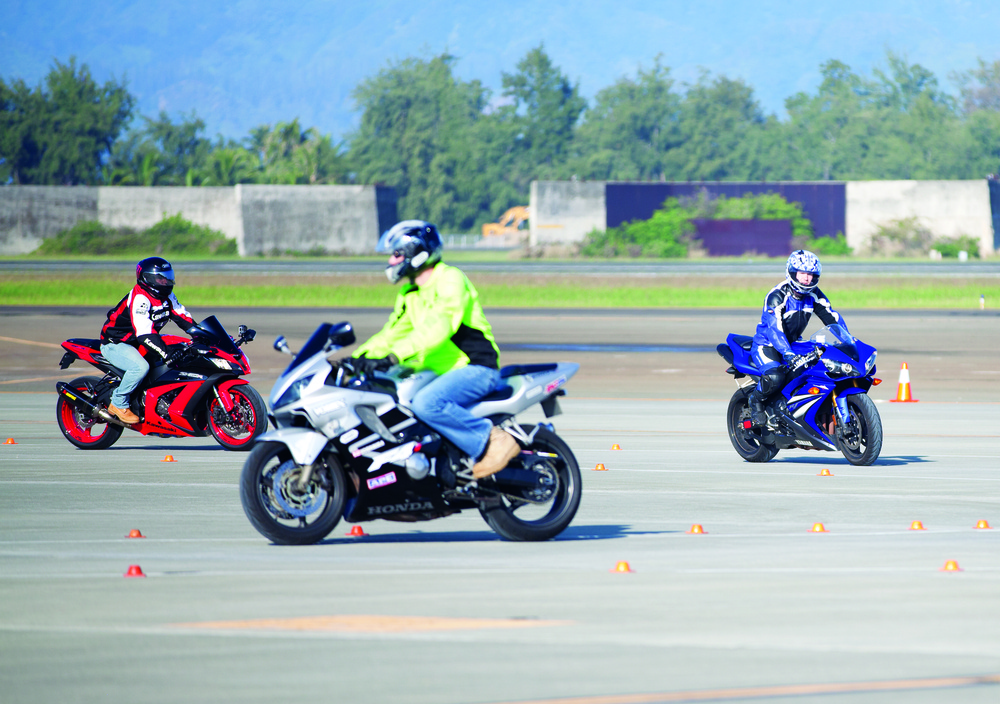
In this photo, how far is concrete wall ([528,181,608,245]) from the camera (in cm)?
8331

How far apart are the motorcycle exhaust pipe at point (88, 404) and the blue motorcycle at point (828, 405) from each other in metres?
6.38

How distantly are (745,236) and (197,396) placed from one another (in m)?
68.0

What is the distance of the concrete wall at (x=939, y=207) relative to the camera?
80.2m

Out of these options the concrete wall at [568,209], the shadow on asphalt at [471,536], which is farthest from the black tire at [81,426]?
the concrete wall at [568,209]

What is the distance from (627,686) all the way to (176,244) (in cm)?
8379

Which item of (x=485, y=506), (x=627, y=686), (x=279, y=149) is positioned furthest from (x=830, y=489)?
(x=279, y=149)

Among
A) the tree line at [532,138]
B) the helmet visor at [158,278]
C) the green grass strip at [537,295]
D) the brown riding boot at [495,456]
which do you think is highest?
the tree line at [532,138]

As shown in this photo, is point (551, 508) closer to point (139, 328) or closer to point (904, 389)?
point (139, 328)

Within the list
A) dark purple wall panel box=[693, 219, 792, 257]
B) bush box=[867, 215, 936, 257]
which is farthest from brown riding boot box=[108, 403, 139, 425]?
bush box=[867, 215, 936, 257]

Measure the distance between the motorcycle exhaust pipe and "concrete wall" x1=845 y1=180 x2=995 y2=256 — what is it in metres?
70.9

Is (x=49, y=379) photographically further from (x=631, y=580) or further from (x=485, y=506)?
(x=631, y=580)

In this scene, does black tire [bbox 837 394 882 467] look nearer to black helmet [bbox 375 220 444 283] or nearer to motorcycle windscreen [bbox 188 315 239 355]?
black helmet [bbox 375 220 444 283]

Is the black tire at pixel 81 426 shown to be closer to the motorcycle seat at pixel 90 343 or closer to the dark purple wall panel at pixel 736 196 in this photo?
the motorcycle seat at pixel 90 343

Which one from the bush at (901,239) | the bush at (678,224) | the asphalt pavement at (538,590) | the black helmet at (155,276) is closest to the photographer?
the asphalt pavement at (538,590)
